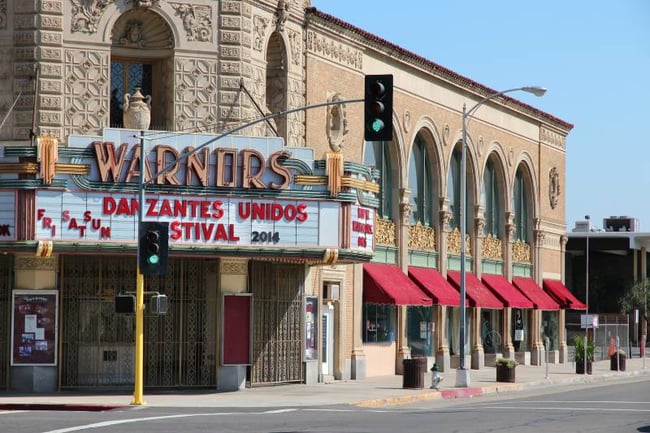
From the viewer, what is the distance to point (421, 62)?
5350cm

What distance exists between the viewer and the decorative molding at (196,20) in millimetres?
39562

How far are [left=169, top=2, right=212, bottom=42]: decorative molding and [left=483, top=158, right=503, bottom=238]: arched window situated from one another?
2503 centimetres

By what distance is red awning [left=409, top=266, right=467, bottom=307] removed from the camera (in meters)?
52.6

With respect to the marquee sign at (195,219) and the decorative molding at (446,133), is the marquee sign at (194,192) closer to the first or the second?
the marquee sign at (195,219)

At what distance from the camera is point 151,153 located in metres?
37.4

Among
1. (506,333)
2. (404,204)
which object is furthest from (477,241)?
(404,204)

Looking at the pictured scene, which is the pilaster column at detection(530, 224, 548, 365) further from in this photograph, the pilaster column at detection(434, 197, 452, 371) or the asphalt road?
the asphalt road

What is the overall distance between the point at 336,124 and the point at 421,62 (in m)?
8.26

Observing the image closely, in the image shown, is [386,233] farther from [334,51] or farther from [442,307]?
[334,51]

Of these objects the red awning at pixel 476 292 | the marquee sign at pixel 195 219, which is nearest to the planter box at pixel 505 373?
the red awning at pixel 476 292

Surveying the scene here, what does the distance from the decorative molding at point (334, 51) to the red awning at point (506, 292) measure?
16208 mm

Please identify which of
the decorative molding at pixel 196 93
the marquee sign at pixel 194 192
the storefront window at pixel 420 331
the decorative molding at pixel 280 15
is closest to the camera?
the marquee sign at pixel 194 192

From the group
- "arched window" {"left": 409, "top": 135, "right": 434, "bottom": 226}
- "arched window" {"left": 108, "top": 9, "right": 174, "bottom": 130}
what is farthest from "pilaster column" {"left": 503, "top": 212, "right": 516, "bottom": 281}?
"arched window" {"left": 108, "top": 9, "right": 174, "bottom": 130}

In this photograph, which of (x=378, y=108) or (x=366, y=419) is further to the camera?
(x=366, y=419)
